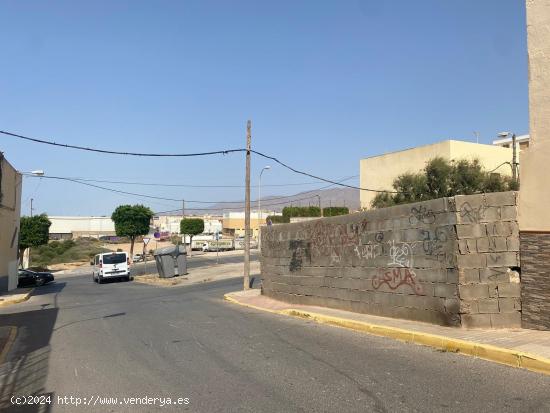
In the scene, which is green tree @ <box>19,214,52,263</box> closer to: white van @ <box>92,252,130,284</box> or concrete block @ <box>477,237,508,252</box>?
white van @ <box>92,252,130,284</box>

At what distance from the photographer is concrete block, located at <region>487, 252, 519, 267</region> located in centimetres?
943

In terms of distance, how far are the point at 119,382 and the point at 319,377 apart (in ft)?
8.76

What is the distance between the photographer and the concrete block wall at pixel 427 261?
9.46 metres

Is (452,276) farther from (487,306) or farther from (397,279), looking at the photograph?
(397,279)

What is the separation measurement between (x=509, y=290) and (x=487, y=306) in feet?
1.56

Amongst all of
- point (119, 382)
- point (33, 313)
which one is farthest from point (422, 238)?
point (33, 313)

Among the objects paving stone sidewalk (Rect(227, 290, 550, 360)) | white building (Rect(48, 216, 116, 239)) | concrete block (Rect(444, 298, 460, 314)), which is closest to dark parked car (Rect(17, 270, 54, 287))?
paving stone sidewalk (Rect(227, 290, 550, 360))

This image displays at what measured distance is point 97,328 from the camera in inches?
506

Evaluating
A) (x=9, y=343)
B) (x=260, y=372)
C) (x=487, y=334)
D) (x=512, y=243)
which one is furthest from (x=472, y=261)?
(x=9, y=343)

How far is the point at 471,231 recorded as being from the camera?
958cm

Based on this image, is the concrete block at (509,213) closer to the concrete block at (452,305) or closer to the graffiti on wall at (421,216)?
the graffiti on wall at (421,216)

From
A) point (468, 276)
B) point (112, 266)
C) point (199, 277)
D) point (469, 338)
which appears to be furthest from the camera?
point (112, 266)

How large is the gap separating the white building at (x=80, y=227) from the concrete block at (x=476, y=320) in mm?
142044

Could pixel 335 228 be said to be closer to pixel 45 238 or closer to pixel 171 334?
pixel 171 334
